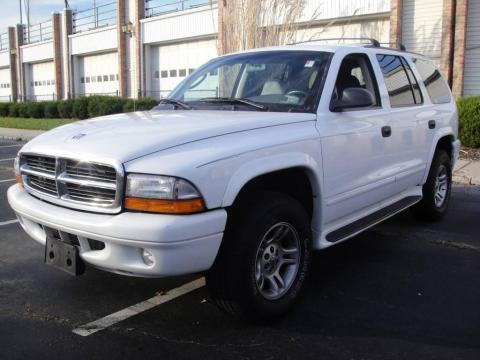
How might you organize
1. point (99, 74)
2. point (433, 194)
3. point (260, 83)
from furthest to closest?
point (99, 74) → point (433, 194) → point (260, 83)

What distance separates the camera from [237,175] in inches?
128

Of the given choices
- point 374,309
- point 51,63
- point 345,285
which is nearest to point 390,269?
point 345,285

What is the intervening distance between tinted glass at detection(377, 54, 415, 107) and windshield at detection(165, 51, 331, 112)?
0.91 metres

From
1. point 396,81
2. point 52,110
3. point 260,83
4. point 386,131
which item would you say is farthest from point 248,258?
point 52,110

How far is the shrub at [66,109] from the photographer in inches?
1093

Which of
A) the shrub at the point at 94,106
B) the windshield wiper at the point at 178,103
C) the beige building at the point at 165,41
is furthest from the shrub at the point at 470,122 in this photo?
the shrub at the point at 94,106

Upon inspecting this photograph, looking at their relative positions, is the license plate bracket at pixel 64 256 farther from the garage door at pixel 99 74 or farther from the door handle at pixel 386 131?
the garage door at pixel 99 74

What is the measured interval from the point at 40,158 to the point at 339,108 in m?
2.22

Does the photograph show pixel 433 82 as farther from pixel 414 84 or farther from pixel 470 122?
pixel 470 122

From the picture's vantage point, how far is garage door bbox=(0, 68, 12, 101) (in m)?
44.8

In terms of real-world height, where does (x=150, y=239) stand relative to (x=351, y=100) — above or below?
below

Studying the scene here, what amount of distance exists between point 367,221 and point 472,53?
14.1m

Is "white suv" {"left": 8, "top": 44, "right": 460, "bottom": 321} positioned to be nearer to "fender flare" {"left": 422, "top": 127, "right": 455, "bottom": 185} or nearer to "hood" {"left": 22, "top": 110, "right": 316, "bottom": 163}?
"hood" {"left": 22, "top": 110, "right": 316, "bottom": 163}

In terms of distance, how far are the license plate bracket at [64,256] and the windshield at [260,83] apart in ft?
5.30
